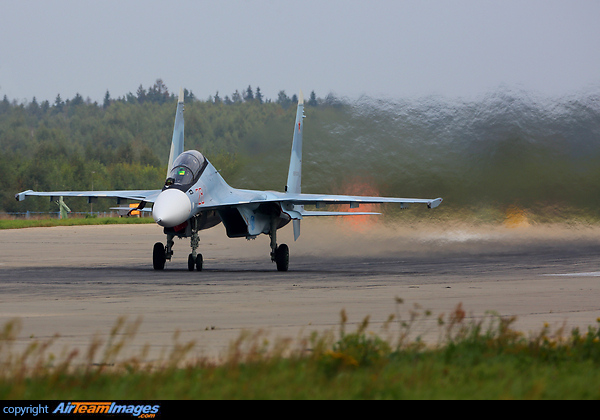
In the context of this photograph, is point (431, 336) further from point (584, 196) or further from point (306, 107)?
point (306, 107)

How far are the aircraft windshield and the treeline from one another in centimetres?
4302

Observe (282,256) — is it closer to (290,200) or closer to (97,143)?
(290,200)

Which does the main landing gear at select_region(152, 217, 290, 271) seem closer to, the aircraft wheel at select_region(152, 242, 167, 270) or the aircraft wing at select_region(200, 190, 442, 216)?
the aircraft wheel at select_region(152, 242, 167, 270)

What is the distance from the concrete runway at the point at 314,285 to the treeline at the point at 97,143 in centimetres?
3598

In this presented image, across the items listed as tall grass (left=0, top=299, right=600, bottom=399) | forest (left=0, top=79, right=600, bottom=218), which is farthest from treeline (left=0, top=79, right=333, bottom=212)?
tall grass (left=0, top=299, right=600, bottom=399)

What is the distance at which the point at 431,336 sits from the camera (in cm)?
1023

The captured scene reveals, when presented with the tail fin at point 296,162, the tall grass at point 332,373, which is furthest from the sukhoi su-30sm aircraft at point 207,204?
the tall grass at point 332,373

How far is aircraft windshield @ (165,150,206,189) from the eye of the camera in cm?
2184

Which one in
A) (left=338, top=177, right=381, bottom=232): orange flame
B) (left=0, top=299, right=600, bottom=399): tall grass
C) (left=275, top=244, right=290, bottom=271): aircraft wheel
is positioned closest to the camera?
(left=0, top=299, right=600, bottom=399): tall grass

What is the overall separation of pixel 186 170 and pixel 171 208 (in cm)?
161

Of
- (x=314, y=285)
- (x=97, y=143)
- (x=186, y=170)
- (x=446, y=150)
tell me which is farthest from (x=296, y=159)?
(x=97, y=143)

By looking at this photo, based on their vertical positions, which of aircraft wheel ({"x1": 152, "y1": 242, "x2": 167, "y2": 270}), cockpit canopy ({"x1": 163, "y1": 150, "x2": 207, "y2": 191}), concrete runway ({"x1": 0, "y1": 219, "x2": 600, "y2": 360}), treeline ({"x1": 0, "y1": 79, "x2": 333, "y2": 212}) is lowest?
concrete runway ({"x1": 0, "y1": 219, "x2": 600, "y2": 360})

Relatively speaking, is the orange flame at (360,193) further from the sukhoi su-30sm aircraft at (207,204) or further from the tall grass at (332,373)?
the tall grass at (332,373)

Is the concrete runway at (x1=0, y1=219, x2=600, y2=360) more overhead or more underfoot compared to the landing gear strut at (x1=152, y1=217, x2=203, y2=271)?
more underfoot
